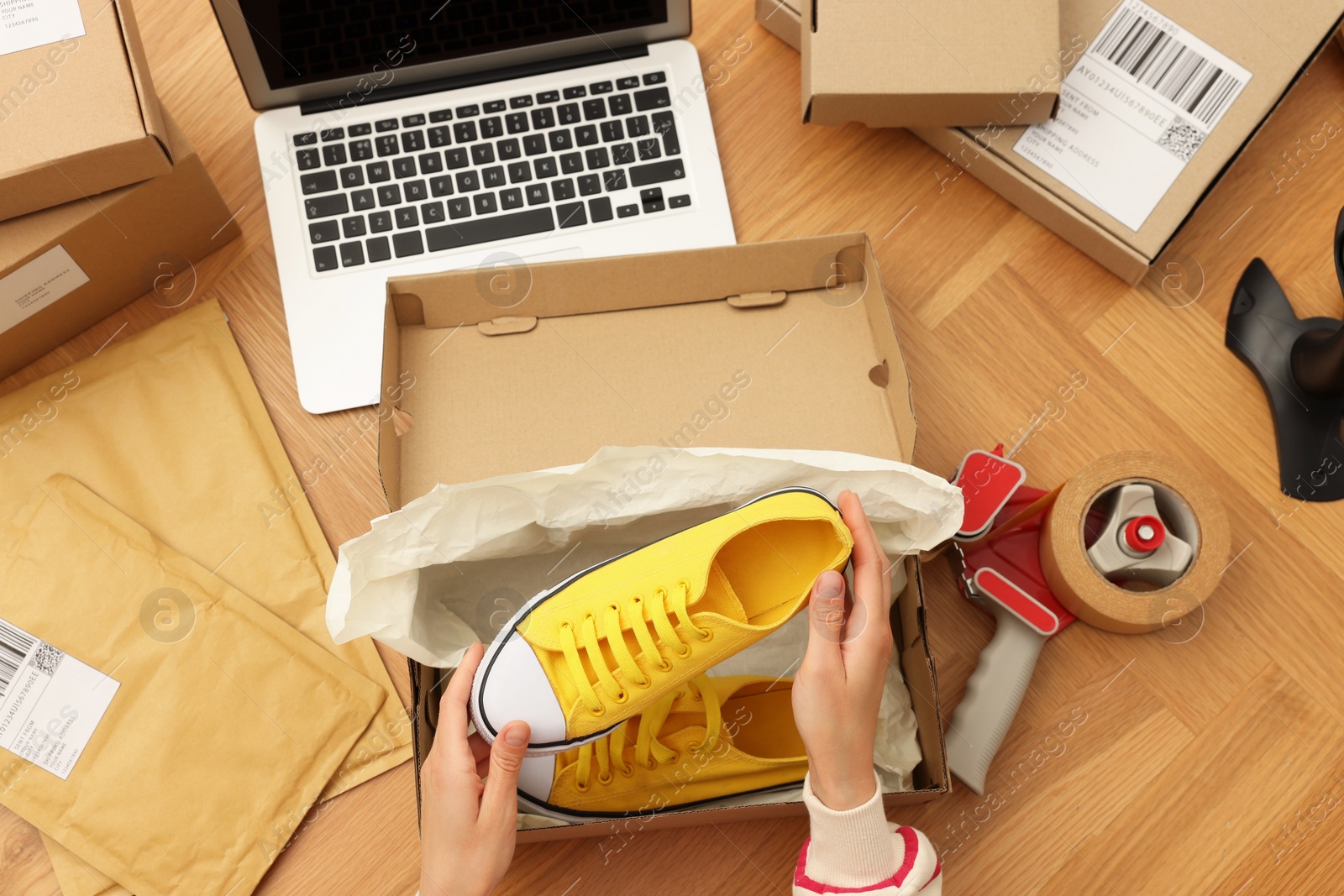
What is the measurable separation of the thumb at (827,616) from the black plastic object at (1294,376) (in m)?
0.43

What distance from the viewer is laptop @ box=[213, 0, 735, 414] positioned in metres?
0.72

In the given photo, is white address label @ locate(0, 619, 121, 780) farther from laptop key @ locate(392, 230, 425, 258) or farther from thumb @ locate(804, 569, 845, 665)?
thumb @ locate(804, 569, 845, 665)

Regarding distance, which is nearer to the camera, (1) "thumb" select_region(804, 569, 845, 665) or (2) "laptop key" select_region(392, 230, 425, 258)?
(1) "thumb" select_region(804, 569, 845, 665)

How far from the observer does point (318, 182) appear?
0.73m

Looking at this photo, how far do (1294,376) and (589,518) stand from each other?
0.57 meters

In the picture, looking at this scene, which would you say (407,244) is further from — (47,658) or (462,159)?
(47,658)

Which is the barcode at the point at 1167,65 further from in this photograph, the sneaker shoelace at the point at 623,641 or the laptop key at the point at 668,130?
the sneaker shoelace at the point at 623,641

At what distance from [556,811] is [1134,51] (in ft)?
2.40

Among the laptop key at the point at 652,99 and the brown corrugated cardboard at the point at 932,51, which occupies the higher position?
the brown corrugated cardboard at the point at 932,51

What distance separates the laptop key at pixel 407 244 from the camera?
0.72 meters

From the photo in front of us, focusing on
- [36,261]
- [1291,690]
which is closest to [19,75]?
[36,261]

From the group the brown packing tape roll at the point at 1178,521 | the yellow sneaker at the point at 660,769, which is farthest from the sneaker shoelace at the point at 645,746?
the brown packing tape roll at the point at 1178,521

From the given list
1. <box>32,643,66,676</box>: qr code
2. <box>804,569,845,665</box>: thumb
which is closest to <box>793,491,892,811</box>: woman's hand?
<box>804,569,845,665</box>: thumb

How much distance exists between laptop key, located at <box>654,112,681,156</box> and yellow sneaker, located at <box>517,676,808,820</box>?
1.38 feet
